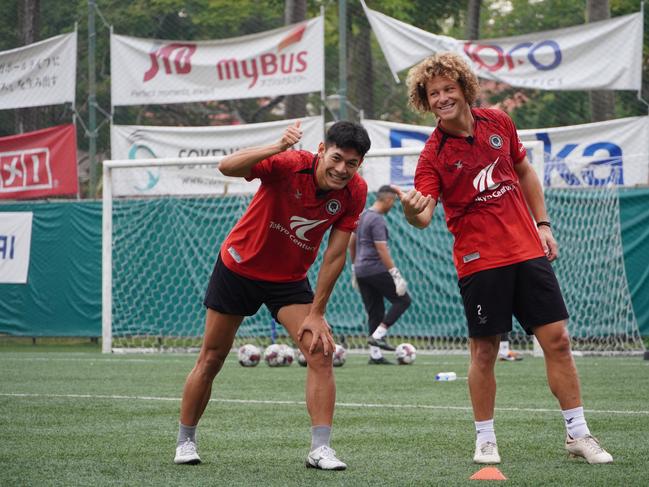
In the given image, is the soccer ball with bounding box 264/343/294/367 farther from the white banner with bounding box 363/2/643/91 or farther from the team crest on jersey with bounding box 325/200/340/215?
the team crest on jersey with bounding box 325/200/340/215

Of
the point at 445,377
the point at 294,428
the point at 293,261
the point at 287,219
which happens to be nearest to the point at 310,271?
the point at 445,377

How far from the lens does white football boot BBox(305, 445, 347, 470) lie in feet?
17.7

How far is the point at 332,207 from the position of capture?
5715 millimetres

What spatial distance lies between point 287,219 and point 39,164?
1276 centimetres

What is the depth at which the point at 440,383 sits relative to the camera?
10.5 metres

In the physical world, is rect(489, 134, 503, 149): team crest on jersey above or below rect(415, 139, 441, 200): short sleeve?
above

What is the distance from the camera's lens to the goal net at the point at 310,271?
1534cm

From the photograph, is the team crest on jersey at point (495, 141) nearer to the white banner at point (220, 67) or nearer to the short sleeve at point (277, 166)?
the short sleeve at point (277, 166)

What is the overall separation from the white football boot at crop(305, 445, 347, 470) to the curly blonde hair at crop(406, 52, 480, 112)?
1887 millimetres

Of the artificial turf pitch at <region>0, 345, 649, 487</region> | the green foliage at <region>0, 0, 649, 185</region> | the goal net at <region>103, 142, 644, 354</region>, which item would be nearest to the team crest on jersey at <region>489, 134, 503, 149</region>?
the artificial turf pitch at <region>0, 345, 649, 487</region>

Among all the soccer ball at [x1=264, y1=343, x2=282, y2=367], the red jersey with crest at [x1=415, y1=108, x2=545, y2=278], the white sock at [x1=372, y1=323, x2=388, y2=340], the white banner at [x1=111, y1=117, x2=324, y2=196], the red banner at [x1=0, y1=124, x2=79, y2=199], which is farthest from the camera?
the red banner at [x1=0, y1=124, x2=79, y2=199]

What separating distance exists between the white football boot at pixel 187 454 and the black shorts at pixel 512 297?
1.58 metres

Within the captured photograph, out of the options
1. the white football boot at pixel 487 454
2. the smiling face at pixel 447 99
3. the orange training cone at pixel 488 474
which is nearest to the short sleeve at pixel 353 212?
the smiling face at pixel 447 99

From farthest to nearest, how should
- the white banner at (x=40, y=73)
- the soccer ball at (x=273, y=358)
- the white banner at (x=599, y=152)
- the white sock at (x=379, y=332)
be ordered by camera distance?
the white banner at (x=40, y=73), the white banner at (x=599, y=152), the white sock at (x=379, y=332), the soccer ball at (x=273, y=358)
